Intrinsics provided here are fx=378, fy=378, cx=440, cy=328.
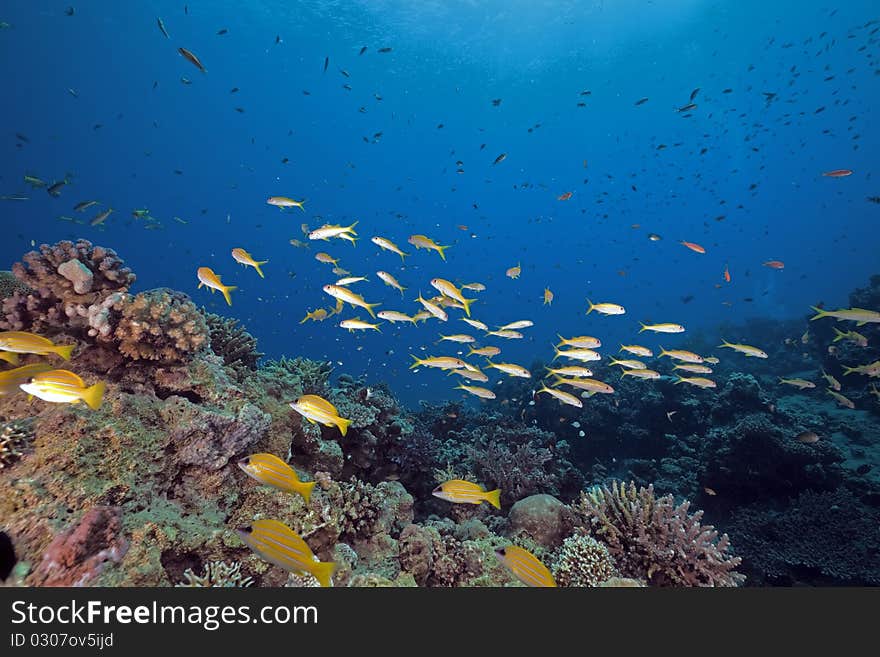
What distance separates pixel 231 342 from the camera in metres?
6.47

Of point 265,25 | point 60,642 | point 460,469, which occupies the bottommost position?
point 60,642

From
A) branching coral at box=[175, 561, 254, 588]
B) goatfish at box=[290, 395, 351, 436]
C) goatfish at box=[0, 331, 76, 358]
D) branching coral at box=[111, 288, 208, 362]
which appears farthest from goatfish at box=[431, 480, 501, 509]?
goatfish at box=[0, 331, 76, 358]

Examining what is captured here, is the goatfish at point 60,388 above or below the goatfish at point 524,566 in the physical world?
above

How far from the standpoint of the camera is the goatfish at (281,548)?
7.54 feet

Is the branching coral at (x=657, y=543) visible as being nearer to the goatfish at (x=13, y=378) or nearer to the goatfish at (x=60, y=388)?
the goatfish at (x=60, y=388)

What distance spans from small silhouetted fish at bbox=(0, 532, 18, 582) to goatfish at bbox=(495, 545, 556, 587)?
3.32 m

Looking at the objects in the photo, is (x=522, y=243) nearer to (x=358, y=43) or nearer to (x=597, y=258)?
(x=597, y=258)

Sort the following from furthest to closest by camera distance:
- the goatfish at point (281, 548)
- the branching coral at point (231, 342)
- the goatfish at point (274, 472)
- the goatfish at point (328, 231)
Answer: the goatfish at point (328, 231)
the branching coral at point (231, 342)
the goatfish at point (274, 472)
the goatfish at point (281, 548)

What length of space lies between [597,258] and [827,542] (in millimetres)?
150028

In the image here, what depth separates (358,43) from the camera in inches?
1842

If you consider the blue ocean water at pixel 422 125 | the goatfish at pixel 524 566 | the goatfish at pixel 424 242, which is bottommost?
the goatfish at pixel 524 566

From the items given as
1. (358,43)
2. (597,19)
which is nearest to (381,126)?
(358,43)

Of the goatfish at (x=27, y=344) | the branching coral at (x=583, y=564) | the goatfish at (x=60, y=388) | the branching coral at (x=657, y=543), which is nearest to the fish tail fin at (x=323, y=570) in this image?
the goatfish at (x=60, y=388)

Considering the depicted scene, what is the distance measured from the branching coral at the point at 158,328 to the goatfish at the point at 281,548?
9.80 feet
